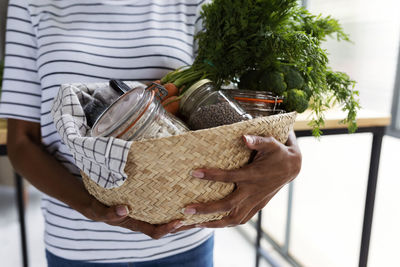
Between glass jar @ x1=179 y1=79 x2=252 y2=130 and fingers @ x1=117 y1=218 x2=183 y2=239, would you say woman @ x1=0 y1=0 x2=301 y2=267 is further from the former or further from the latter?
glass jar @ x1=179 y1=79 x2=252 y2=130

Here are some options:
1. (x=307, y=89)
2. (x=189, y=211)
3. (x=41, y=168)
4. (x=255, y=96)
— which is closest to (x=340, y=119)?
(x=307, y=89)

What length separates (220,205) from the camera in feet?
1.77

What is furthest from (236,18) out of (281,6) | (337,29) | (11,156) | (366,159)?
(366,159)

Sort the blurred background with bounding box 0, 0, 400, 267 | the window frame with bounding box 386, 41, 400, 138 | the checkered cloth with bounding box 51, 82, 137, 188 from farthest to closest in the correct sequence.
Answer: the blurred background with bounding box 0, 0, 400, 267 → the window frame with bounding box 386, 41, 400, 138 → the checkered cloth with bounding box 51, 82, 137, 188

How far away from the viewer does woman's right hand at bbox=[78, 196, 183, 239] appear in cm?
54

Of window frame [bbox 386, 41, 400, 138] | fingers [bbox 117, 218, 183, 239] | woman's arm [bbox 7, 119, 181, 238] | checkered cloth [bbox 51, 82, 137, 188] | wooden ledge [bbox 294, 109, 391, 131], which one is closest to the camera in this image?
checkered cloth [bbox 51, 82, 137, 188]

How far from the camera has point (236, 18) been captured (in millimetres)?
647

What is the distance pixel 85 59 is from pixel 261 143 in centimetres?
46

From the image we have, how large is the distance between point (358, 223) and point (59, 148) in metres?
1.68

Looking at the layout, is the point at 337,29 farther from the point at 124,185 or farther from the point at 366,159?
the point at 366,159

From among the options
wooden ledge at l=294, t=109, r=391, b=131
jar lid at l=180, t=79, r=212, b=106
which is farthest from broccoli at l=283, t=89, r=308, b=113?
wooden ledge at l=294, t=109, r=391, b=131

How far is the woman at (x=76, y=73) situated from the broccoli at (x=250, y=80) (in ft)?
0.77

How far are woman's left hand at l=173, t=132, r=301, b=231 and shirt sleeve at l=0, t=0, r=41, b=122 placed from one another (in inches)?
19.0

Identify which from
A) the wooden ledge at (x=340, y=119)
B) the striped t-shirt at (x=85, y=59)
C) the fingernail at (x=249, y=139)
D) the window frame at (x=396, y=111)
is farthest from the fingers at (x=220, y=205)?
the window frame at (x=396, y=111)
